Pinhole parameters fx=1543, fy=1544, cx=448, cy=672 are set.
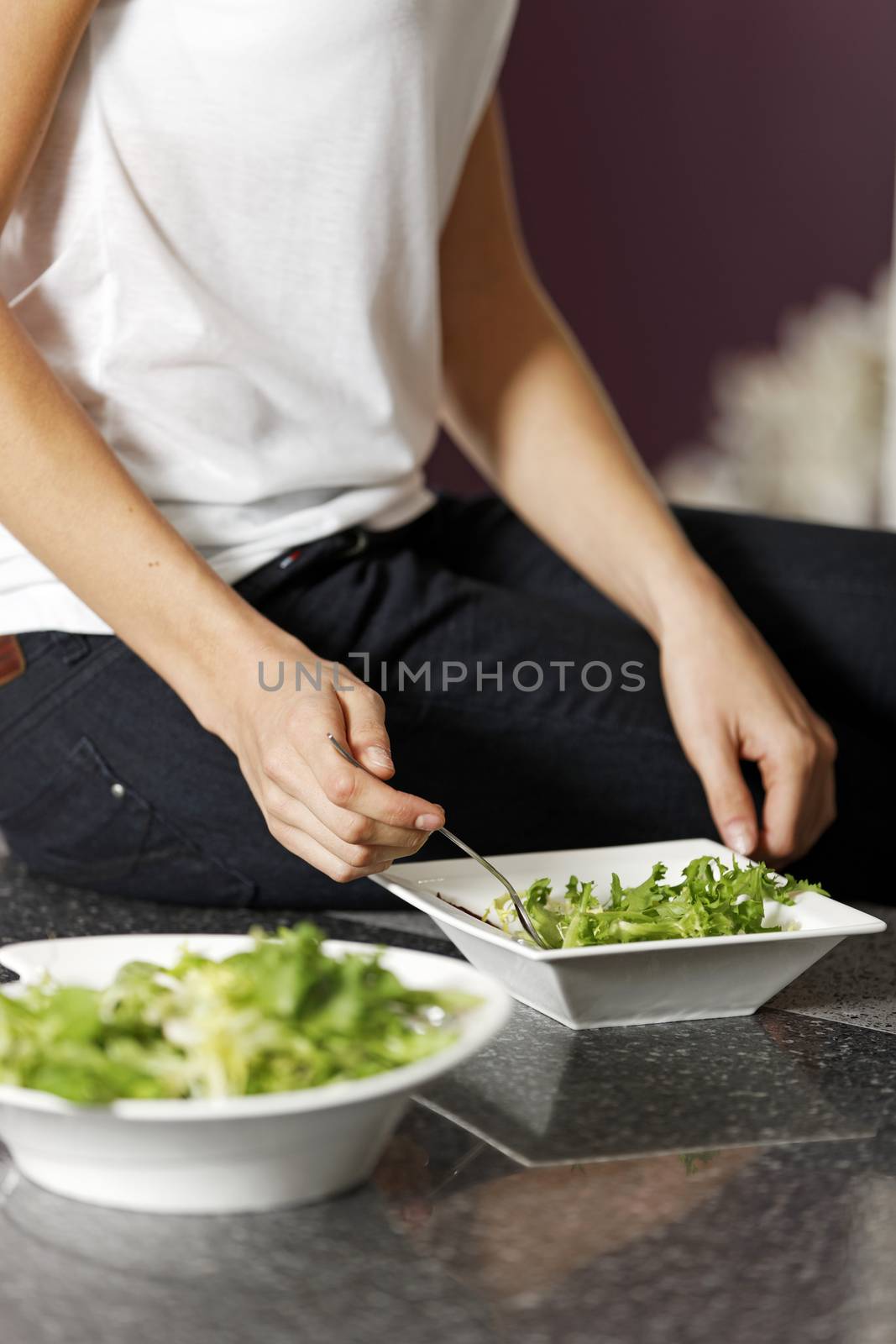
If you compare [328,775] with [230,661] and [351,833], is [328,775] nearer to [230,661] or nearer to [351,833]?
[351,833]

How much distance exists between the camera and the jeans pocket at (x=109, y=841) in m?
1.12

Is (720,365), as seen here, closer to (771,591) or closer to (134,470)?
(771,591)

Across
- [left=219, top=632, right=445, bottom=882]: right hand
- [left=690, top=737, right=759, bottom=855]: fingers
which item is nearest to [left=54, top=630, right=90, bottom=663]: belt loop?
[left=219, top=632, right=445, bottom=882]: right hand

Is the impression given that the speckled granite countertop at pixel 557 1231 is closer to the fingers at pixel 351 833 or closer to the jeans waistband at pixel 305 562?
the fingers at pixel 351 833

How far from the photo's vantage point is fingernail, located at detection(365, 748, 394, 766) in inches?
31.6

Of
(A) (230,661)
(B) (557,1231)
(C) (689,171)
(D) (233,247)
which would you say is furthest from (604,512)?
(C) (689,171)

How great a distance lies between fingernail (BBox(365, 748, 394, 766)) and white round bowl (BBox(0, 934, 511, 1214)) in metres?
0.13

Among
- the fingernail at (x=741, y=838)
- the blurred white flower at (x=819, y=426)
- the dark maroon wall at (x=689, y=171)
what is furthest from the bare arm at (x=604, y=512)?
the dark maroon wall at (x=689, y=171)

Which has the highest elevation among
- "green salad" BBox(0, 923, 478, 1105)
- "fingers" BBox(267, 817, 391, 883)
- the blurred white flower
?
"green salad" BBox(0, 923, 478, 1105)

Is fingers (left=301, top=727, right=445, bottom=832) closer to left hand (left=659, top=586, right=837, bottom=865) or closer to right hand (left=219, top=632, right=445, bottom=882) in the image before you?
right hand (left=219, top=632, right=445, bottom=882)

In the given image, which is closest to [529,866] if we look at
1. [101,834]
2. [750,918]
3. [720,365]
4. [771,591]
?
[750,918]

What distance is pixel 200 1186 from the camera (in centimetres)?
63

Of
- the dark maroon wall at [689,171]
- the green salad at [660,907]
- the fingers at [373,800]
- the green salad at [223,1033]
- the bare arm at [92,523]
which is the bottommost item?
the dark maroon wall at [689,171]

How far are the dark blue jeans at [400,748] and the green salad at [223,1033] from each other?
1.57 feet
